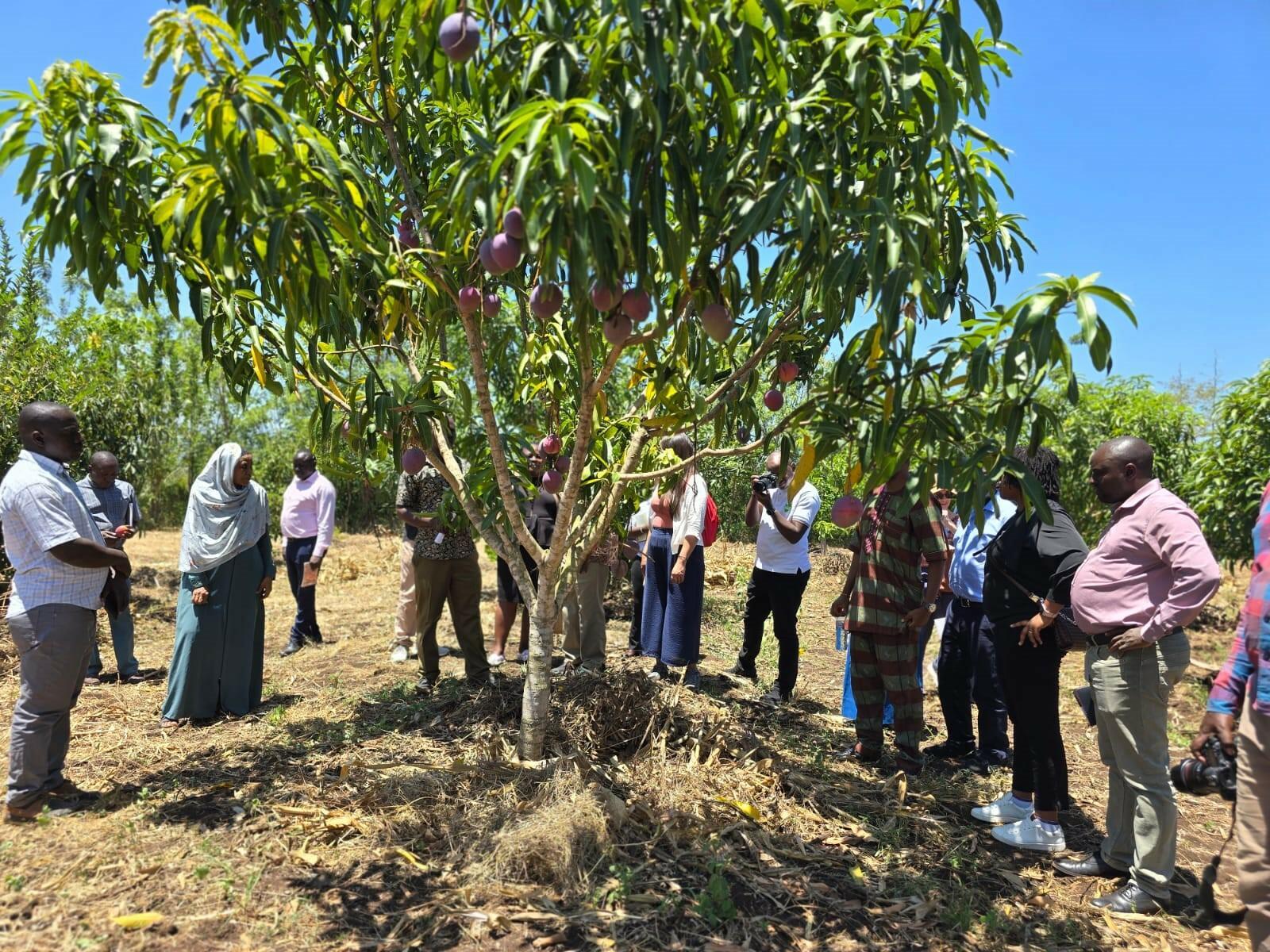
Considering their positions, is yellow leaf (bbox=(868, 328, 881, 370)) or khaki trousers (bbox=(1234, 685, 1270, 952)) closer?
khaki trousers (bbox=(1234, 685, 1270, 952))

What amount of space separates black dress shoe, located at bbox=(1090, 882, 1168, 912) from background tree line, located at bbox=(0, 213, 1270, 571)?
6.64 feet

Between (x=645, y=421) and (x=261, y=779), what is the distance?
2.62 meters

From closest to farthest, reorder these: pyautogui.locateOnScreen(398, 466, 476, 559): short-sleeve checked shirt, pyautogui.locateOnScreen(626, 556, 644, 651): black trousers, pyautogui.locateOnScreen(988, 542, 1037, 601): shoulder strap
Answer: pyautogui.locateOnScreen(988, 542, 1037, 601): shoulder strap → pyautogui.locateOnScreen(398, 466, 476, 559): short-sleeve checked shirt → pyautogui.locateOnScreen(626, 556, 644, 651): black trousers

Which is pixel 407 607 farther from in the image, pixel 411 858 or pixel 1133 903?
pixel 1133 903

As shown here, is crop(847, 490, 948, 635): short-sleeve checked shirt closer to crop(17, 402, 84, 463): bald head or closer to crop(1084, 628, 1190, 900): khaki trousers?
crop(1084, 628, 1190, 900): khaki trousers

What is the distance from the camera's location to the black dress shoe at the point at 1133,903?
3363 mm

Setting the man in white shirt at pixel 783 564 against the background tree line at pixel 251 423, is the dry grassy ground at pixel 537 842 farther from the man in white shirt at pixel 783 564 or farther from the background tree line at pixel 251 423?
the background tree line at pixel 251 423

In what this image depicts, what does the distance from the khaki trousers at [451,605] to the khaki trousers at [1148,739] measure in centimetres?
370

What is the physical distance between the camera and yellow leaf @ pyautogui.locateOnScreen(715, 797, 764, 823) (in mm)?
3801

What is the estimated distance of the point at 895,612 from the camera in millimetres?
4562

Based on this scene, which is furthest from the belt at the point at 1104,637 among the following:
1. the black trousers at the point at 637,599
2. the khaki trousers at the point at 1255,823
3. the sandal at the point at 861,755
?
the black trousers at the point at 637,599

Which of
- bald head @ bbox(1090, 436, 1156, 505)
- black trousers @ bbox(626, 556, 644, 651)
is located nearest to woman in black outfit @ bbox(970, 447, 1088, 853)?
bald head @ bbox(1090, 436, 1156, 505)

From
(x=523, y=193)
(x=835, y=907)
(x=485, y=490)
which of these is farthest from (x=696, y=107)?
(x=835, y=907)

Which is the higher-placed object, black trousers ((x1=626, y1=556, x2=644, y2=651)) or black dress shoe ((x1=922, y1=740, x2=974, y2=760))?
black trousers ((x1=626, y1=556, x2=644, y2=651))
